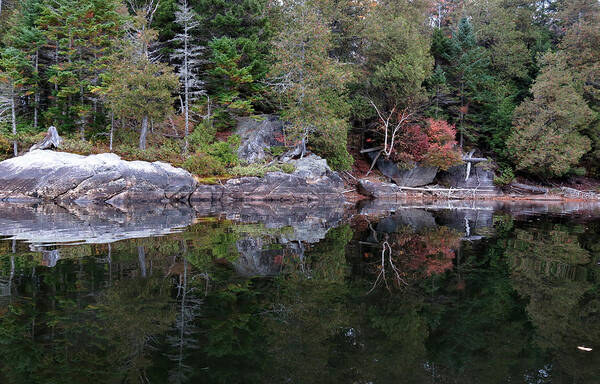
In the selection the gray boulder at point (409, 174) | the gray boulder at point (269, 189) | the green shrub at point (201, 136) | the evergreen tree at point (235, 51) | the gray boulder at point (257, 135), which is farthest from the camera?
the gray boulder at point (409, 174)

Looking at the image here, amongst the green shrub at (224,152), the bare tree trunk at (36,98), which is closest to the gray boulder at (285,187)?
the green shrub at (224,152)

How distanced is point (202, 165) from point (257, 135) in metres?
5.02

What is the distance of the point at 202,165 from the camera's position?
2081cm

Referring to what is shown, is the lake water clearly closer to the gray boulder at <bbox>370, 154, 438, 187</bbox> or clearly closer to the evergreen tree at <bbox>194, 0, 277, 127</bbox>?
the evergreen tree at <bbox>194, 0, 277, 127</bbox>

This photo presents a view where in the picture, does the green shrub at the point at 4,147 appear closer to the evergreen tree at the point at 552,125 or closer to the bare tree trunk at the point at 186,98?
the bare tree trunk at the point at 186,98

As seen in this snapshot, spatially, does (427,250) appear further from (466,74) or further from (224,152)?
(466,74)

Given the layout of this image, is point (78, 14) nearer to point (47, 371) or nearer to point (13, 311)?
point (13, 311)

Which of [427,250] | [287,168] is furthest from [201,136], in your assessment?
[427,250]

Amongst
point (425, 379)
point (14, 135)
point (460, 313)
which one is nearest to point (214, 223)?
point (460, 313)

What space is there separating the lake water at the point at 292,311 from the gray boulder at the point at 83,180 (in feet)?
31.6

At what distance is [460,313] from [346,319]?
54.1 inches

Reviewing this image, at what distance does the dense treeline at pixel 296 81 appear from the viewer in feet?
72.3

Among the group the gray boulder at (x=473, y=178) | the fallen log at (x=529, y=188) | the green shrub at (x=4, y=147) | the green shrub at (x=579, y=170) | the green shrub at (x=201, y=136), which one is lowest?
the fallen log at (x=529, y=188)

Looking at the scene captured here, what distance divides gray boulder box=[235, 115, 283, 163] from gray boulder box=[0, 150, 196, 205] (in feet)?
19.0
